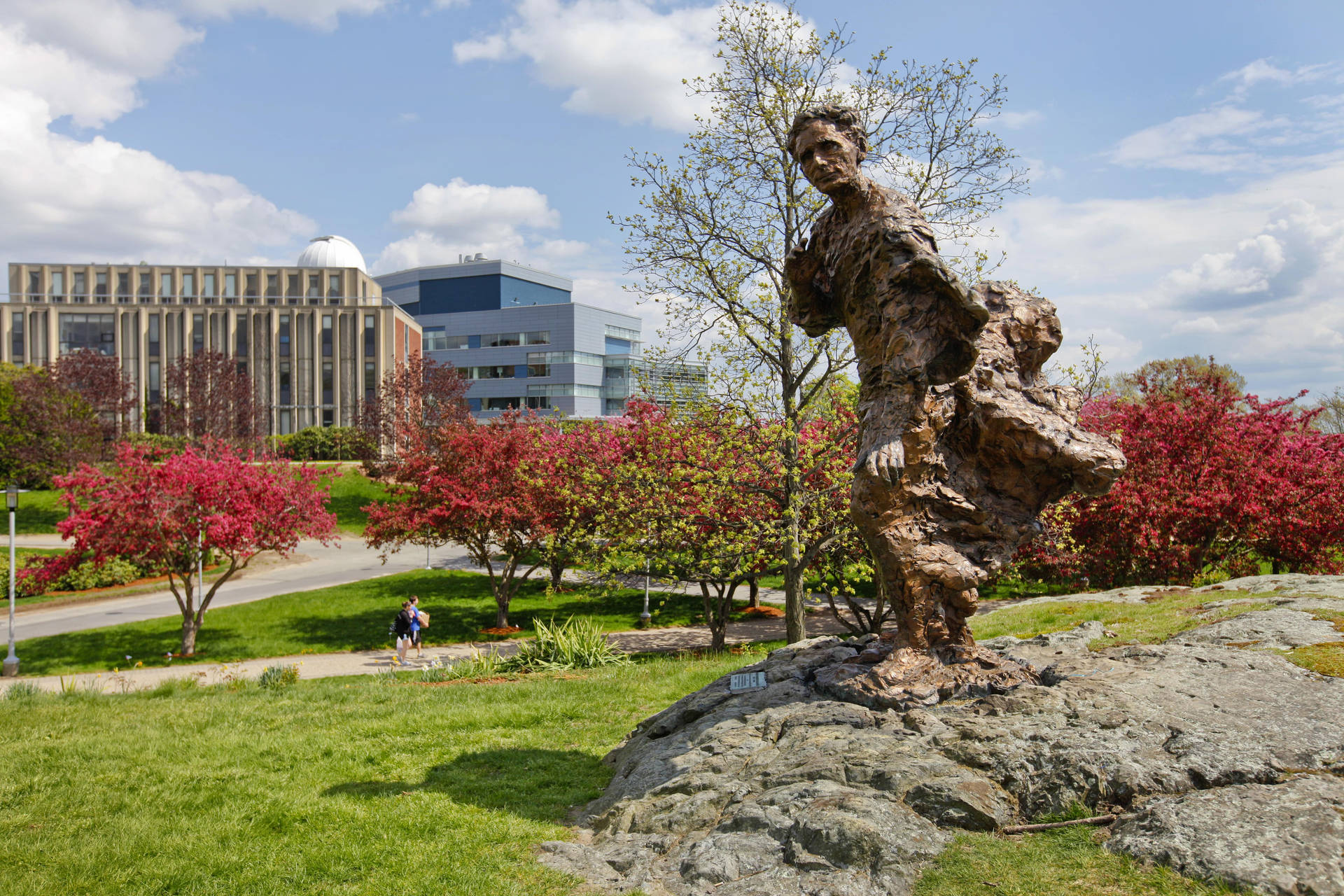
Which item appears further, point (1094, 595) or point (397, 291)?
point (397, 291)

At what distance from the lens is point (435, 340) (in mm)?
79000

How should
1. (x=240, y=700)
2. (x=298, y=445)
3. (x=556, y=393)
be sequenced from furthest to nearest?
(x=556, y=393)
(x=298, y=445)
(x=240, y=700)

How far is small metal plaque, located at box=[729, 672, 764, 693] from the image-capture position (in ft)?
23.4

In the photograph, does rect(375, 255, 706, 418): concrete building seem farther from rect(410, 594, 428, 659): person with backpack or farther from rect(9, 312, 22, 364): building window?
rect(410, 594, 428, 659): person with backpack

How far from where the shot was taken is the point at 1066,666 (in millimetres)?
6324

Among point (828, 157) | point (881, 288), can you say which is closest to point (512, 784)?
point (881, 288)

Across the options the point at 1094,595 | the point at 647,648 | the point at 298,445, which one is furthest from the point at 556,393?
the point at 1094,595

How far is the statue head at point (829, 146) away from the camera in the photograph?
20.7 feet

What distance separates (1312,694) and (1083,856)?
8.16ft

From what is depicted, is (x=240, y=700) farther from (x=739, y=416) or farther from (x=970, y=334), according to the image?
(x=970, y=334)

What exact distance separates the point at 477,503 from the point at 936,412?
1408cm

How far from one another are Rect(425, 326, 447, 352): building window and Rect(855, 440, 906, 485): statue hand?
77033 mm

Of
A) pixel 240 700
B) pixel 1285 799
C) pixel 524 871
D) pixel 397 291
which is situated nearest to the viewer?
pixel 1285 799

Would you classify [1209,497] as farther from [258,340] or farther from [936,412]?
[258,340]
